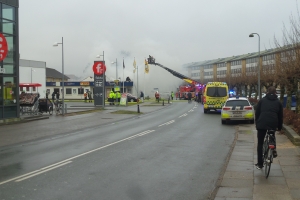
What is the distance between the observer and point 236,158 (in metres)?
10.8

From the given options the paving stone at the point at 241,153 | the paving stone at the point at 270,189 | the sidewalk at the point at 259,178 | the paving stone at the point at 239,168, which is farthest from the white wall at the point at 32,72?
the paving stone at the point at 270,189

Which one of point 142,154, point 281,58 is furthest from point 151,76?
point 142,154

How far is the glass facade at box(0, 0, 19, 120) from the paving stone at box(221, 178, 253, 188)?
16.7 meters

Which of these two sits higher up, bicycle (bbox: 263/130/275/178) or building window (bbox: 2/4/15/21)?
building window (bbox: 2/4/15/21)

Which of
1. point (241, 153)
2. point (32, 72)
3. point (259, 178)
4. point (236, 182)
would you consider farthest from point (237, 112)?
point (32, 72)

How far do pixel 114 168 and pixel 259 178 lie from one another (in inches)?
130

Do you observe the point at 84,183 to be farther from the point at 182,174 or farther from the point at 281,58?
the point at 281,58

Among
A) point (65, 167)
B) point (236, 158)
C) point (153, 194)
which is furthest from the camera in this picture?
point (236, 158)

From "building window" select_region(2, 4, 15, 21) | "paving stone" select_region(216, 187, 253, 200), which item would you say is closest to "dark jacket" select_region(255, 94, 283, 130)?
"paving stone" select_region(216, 187, 253, 200)

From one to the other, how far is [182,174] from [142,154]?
2962 millimetres

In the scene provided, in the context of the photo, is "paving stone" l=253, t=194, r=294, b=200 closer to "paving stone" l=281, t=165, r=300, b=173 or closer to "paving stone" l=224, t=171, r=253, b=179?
"paving stone" l=224, t=171, r=253, b=179

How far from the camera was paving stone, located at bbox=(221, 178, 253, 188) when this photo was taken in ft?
25.0

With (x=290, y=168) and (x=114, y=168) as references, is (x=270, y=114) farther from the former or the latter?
(x=114, y=168)

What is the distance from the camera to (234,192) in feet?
23.3
